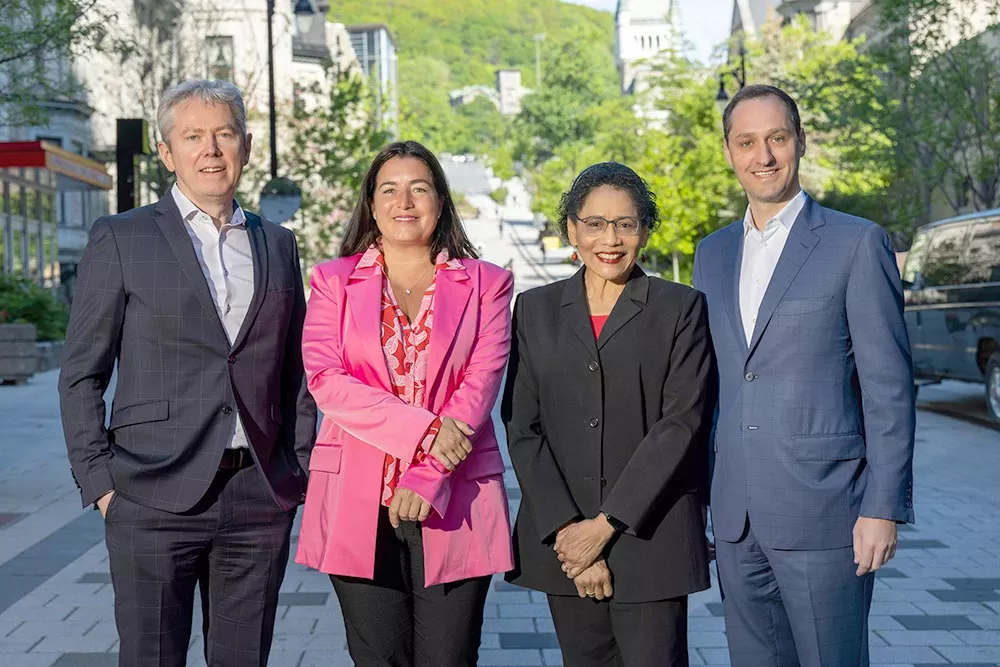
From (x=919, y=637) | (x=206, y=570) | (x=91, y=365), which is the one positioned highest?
(x=91, y=365)

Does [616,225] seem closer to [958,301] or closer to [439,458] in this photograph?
[439,458]

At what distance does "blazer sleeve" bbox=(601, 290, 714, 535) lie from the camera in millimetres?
3510

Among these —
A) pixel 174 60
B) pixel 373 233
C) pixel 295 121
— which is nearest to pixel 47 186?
pixel 174 60

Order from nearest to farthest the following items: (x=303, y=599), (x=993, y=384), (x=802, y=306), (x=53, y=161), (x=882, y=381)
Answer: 1. (x=882, y=381)
2. (x=802, y=306)
3. (x=303, y=599)
4. (x=993, y=384)
5. (x=53, y=161)

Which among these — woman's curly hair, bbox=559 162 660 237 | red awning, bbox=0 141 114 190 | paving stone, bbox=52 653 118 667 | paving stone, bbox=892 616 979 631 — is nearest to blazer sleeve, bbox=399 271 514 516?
woman's curly hair, bbox=559 162 660 237

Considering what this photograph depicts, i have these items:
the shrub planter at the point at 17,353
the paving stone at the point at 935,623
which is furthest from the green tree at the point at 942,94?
the paving stone at the point at 935,623

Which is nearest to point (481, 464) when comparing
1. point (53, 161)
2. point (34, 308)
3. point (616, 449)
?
point (616, 449)

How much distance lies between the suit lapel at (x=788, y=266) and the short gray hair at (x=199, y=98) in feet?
5.57

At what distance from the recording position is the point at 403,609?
3693 mm

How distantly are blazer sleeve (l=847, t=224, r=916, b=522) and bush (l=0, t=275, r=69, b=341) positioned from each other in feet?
66.9

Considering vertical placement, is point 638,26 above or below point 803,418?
above

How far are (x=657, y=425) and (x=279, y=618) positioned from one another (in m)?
3.39

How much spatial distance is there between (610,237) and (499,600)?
3617 millimetres

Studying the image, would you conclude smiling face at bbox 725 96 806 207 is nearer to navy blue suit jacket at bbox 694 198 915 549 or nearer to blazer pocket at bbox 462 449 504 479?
navy blue suit jacket at bbox 694 198 915 549
